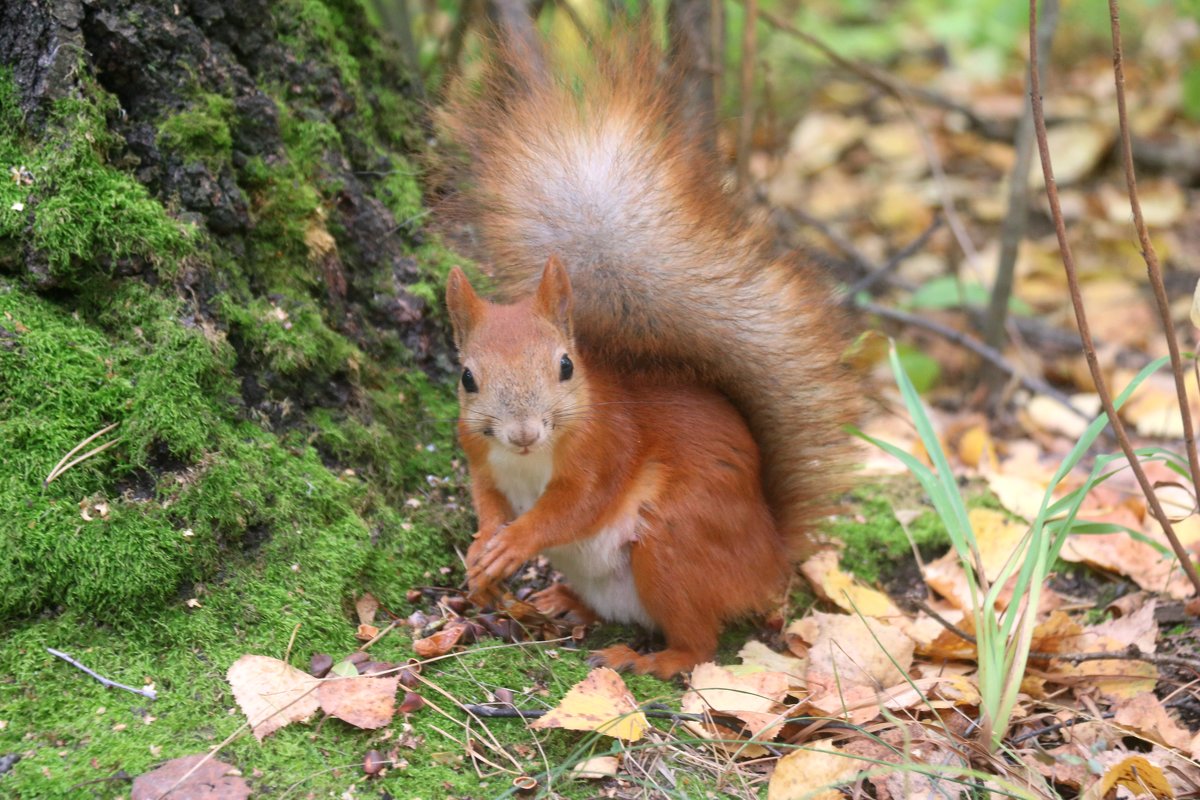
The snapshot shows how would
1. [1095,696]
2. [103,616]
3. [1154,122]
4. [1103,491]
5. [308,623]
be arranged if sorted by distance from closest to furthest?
[103,616] → [308,623] → [1095,696] → [1103,491] → [1154,122]

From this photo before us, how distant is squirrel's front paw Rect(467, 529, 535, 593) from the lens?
1.98 meters

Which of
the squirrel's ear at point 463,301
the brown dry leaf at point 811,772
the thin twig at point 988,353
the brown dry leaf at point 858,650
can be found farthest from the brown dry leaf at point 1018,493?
the squirrel's ear at point 463,301

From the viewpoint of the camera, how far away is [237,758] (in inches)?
62.6

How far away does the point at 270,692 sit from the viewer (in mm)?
1706

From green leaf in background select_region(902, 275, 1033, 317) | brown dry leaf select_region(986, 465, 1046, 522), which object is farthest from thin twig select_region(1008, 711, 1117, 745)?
green leaf in background select_region(902, 275, 1033, 317)

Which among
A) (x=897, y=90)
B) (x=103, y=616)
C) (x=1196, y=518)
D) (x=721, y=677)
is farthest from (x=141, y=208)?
(x=897, y=90)

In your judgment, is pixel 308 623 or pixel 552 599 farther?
pixel 552 599

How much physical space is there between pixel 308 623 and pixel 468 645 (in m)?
0.30

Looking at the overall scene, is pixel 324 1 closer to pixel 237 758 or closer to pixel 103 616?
pixel 103 616

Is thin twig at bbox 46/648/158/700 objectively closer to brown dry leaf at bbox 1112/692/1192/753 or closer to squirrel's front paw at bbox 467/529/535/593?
squirrel's front paw at bbox 467/529/535/593

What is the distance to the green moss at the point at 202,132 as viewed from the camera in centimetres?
202

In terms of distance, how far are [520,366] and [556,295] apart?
0.17m

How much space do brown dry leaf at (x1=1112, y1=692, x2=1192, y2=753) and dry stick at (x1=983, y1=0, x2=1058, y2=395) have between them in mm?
2079

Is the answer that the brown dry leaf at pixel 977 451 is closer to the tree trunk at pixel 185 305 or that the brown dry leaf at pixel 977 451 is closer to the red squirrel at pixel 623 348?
the red squirrel at pixel 623 348
